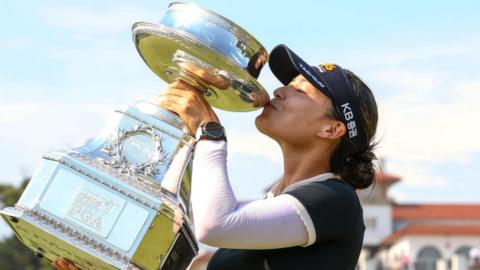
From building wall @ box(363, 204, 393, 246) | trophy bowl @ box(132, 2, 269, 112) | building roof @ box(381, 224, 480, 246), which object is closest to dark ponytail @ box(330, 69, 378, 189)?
trophy bowl @ box(132, 2, 269, 112)

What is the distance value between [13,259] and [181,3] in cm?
5928

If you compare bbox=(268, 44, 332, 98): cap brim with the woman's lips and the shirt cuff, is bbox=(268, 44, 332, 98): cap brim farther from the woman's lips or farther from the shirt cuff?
the shirt cuff

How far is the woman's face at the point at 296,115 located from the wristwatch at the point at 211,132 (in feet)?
0.52

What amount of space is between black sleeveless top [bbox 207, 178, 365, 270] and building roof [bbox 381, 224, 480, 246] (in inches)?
2611

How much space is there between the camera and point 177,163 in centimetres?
345

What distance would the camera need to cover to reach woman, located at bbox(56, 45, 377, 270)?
325 cm

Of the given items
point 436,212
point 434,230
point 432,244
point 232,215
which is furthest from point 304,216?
point 436,212

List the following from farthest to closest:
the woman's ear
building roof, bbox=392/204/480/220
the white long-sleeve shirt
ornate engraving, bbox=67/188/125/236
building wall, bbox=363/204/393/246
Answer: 1. building wall, bbox=363/204/393/246
2. building roof, bbox=392/204/480/220
3. the woman's ear
4. ornate engraving, bbox=67/188/125/236
5. the white long-sleeve shirt

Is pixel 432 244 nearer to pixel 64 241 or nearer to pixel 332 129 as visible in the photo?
pixel 332 129

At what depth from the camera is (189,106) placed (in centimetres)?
347

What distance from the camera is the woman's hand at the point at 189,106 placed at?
3.47 meters

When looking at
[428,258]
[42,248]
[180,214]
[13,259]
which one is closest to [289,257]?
[180,214]

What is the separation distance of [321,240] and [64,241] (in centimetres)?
69

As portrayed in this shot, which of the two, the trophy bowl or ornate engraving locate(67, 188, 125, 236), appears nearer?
ornate engraving locate(67, 188, 125, 236)
